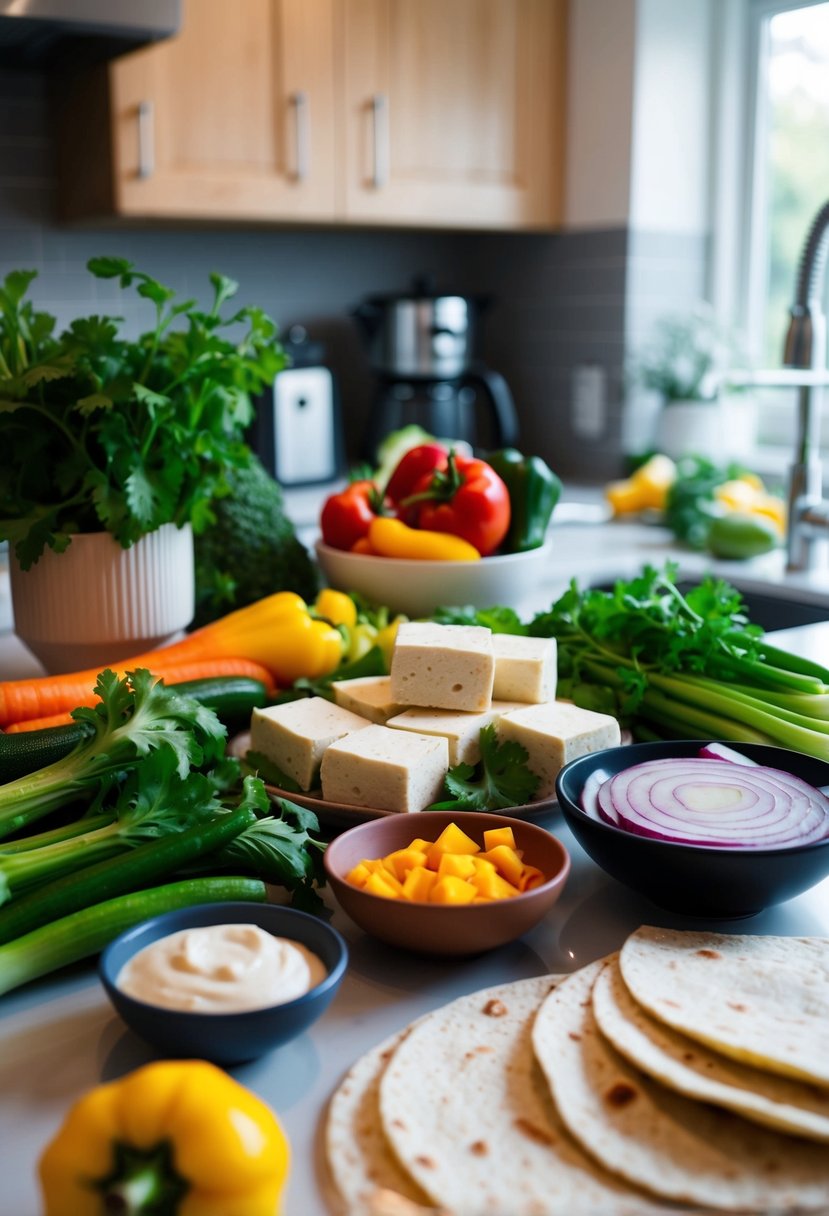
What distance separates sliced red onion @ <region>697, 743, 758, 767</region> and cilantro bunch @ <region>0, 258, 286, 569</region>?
2.06 ft

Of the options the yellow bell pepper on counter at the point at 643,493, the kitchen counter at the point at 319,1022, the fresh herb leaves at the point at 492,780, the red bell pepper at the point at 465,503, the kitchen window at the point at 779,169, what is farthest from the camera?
the kitchen window at the point at 779,169

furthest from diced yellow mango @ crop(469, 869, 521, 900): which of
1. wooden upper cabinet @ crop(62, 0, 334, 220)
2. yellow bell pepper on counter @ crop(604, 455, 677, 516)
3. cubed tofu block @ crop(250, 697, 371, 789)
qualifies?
wooden upper cabinet @ crop(62, 0, 334, 220)

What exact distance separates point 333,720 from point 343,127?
2188 mm

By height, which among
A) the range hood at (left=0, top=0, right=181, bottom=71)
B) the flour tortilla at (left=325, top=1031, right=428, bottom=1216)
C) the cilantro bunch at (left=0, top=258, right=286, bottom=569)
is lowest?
the flour tortilla at (left=325, top=1031, right=428, bottom=1216)

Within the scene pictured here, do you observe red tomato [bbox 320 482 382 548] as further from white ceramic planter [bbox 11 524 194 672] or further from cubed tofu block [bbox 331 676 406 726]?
cubed tofu block [bbox 331 676 406 726]

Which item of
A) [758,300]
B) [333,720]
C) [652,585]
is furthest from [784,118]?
[333,720]

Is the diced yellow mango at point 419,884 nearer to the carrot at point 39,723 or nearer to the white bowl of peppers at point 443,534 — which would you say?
the carrot at point 39,723

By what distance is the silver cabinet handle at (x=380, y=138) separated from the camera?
285cm

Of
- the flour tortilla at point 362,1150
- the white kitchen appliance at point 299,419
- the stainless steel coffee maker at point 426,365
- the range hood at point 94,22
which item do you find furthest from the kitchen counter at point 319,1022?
the stainless steel coffee maker at point 426,365

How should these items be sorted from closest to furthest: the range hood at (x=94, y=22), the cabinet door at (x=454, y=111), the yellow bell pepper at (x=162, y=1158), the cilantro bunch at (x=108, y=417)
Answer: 1. the yellow bell pepper at (x=162, y=1158)
2. the cilantro bunch at (x=108, y=417)
3. the range hood at (x=94, y=22)
4. the cabinet door at (x=454, y=111)

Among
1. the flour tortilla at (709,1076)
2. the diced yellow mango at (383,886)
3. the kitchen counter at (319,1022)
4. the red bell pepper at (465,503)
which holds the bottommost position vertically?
the kitchen counter at (319,1022)

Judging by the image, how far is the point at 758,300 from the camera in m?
3.27

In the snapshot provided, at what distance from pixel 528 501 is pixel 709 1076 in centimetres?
103

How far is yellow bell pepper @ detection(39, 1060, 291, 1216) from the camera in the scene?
1.71 ft
